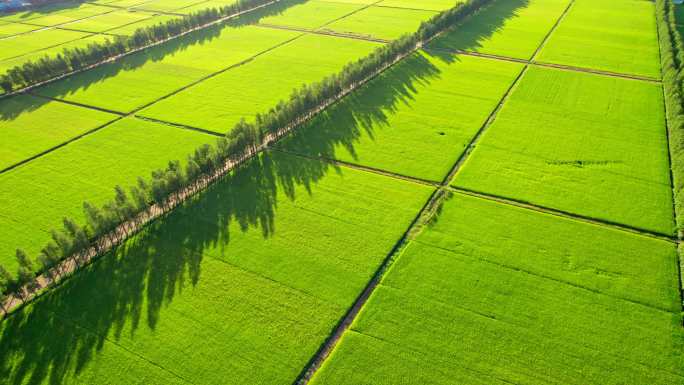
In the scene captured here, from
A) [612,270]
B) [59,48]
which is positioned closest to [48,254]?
[612,270]

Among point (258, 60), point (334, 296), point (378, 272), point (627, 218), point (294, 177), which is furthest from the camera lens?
point (258, 60)

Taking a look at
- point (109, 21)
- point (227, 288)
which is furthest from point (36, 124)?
point (109, 21)

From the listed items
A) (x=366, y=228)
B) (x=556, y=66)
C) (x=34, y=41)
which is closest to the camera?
(x=366, y=228)

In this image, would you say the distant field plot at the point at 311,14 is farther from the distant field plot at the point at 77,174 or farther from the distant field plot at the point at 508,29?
the distant field plot at the point at 77,174

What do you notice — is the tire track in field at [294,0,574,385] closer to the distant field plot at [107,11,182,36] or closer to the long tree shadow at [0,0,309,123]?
the long tree shadow at [0,0,309,123]

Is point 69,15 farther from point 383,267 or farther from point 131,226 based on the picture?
point 383,267

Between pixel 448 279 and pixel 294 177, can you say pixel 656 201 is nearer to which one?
pixel 448 279

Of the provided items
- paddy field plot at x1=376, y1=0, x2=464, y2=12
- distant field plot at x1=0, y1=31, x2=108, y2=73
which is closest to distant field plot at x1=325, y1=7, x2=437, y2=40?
paddy field plot at x1=376, y1=0, x2=464, y2=12
